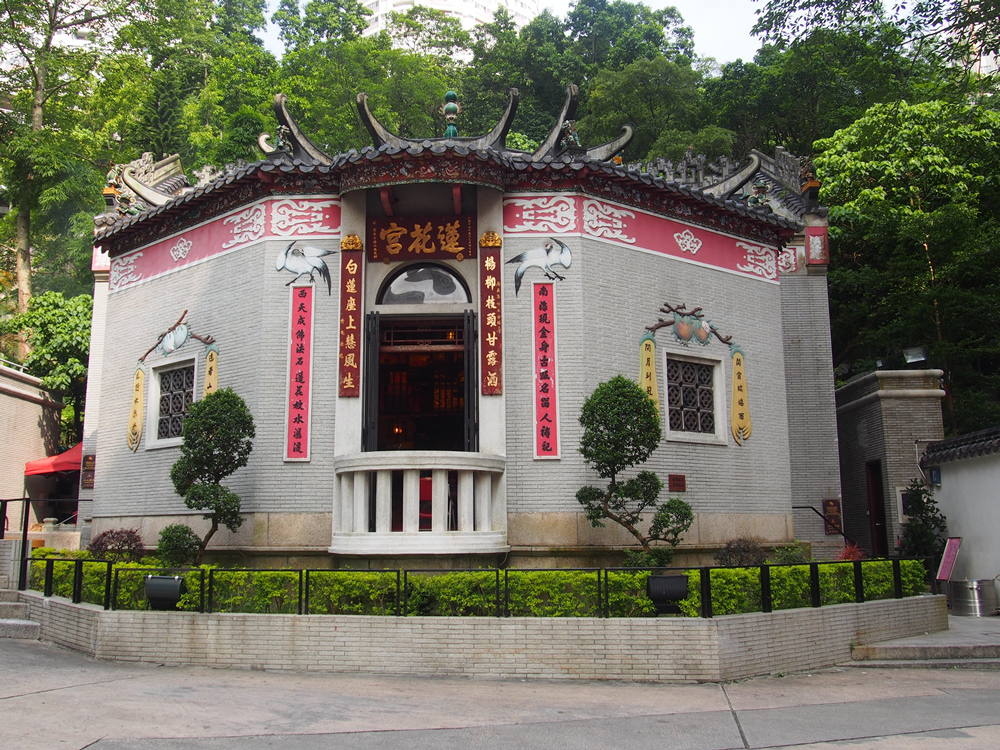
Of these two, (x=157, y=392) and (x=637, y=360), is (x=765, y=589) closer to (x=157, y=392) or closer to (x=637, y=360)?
(x=637, y=360)

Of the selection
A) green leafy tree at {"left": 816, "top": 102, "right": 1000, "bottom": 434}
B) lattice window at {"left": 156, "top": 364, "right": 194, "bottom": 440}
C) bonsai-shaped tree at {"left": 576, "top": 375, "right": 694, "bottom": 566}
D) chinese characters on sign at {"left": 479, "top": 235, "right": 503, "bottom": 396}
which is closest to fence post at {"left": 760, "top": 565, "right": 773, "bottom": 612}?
bonsai-shaped tree at {"left": 576, "top": 375, "right": 694, "bottom": 566}

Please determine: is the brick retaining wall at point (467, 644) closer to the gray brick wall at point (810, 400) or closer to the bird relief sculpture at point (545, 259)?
the bird relief sculpture at point (545, 259)

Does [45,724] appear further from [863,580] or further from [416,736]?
A: [863,580]

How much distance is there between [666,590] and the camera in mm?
A: 10336

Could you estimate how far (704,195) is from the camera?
15414 millimetres

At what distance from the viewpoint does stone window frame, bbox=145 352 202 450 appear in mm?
15133

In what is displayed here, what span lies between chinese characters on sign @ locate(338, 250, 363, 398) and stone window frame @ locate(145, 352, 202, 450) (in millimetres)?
2915

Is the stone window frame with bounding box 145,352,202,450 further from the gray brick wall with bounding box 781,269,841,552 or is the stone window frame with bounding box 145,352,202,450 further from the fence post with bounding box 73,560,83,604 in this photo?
the gray brick wall with bounding box 781,269,841,552

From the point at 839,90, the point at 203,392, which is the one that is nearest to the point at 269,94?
the point at 839,90

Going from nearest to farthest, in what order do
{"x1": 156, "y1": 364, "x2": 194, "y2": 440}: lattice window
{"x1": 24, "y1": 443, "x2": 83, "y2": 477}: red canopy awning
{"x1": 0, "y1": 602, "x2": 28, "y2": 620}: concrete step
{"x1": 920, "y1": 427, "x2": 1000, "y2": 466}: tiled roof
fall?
{"x1": 0, "y1": 602, "x2": 28, "y2": 620}: concrete step
{"x1": 156, "y1": 364, "x2": 194, "y2": 440}: lattice window
{"x1": 920, "y1": 427, "x2": 1000, "y2": 466}: tiled roof
{"x1": 24, "y1": 443, "x2": 83, "y2": 477}: red canopy awning

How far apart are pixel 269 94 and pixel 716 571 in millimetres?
34594

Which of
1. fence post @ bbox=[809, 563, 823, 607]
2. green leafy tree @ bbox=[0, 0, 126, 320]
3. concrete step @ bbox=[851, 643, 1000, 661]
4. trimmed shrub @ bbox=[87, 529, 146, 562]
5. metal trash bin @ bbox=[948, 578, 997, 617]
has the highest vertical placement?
green leafy tree @ bbox=[0, 0, 126, 320]

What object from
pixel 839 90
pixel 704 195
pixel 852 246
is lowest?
pixel 704 195

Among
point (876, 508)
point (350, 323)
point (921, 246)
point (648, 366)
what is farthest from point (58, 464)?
point (921, 246)
